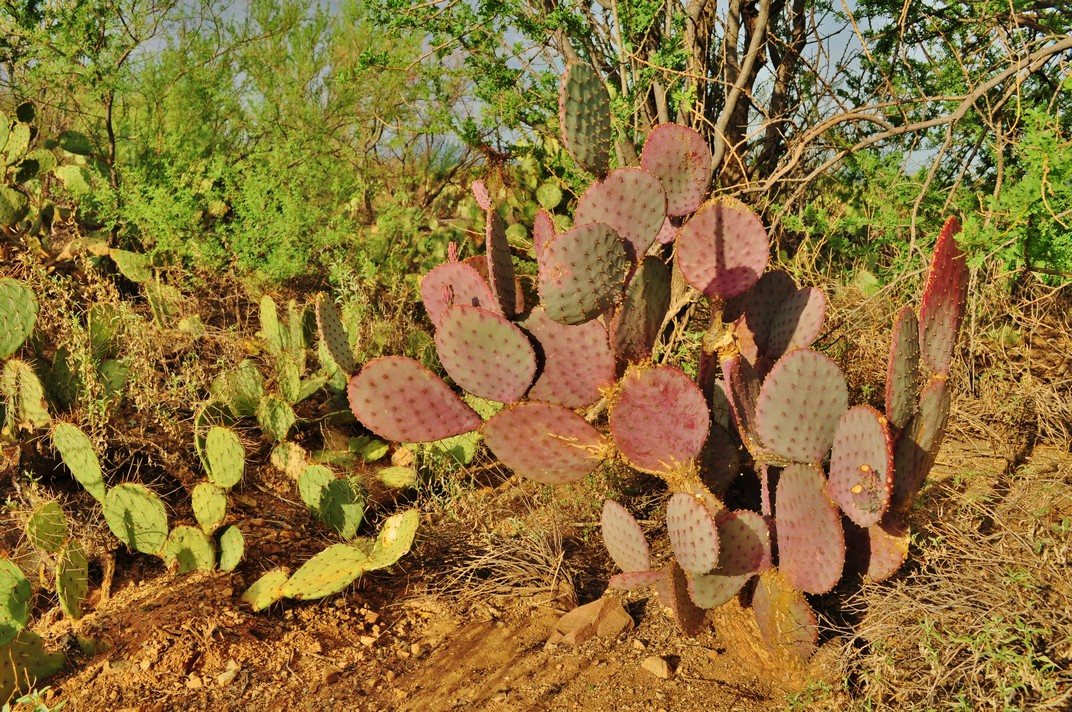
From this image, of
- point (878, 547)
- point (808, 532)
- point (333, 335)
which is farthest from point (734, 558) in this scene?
point (333, 335)

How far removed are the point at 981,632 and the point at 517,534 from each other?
1568mm

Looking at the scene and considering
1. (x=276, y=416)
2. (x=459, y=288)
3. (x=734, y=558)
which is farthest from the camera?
(x=276, y=416)

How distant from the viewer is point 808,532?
226 cm

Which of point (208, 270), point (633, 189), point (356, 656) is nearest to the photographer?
point (633, 189)

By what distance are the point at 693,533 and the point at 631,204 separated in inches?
33.1

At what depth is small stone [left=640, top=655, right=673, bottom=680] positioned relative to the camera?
2492 mm

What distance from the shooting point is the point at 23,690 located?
2.52m

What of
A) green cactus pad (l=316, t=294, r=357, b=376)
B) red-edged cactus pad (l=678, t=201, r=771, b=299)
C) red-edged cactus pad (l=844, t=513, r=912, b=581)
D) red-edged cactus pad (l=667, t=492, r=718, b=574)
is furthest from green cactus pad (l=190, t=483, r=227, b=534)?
red-edged cactus pad (l=844, t=513, r=912, b=581)

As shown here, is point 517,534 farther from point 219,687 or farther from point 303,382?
point 303,382

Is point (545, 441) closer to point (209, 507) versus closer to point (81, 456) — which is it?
point (209, 507)

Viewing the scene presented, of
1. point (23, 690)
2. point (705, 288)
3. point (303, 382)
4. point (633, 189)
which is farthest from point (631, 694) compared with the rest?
point (303, 382)

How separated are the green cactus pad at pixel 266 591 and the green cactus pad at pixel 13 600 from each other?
0.62m

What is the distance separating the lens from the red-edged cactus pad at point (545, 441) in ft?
8.15

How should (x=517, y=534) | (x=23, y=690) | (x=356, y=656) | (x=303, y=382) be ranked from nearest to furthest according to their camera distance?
1. (x=23, y=690)
2. (x=356, y=656)
3. (x=517, y=534)
4. (x=303, y=382)
